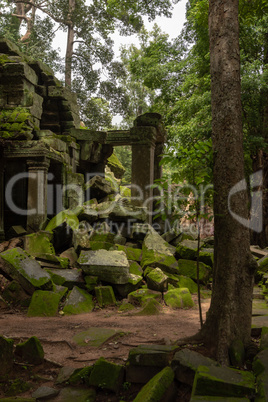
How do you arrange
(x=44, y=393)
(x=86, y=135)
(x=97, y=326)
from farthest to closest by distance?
(x=86, y=135) < (x=97, y=326) < (x=44, y=393)

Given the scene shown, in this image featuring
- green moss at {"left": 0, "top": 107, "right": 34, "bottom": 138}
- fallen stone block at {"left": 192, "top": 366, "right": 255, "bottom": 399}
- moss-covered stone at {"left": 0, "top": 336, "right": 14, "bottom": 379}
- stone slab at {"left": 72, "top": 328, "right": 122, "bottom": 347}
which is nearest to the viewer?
fallen stone block at {"left": 192, "top": 366, "right": 255, "bottom": 399}

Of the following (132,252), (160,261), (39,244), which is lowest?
(160,261)

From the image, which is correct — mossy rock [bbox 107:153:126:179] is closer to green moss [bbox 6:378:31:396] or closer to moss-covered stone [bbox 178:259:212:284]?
moss-covered stone [bbox 178:259:212:284]

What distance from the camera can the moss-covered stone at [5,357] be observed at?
354 centimetres

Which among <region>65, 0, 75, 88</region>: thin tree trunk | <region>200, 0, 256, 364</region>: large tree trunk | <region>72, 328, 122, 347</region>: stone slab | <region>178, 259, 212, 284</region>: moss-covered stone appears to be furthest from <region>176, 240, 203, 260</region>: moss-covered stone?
<region>65, 0, 75, 88</region>: thin tree trunk

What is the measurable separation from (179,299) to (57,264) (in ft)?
9.32

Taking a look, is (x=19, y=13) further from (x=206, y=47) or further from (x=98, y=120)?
(x=206, y=47)

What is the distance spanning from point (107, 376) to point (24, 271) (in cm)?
362

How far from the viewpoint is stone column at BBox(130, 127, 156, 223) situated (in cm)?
1117

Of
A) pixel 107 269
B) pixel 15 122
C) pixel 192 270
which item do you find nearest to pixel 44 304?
pixel 107 269

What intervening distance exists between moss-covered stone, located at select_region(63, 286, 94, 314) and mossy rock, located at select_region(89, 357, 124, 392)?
9.49ft

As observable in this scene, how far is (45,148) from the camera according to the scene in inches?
366

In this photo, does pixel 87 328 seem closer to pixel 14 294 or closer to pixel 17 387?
pixel 17 387

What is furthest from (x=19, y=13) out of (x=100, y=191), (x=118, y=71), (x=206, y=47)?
(x=100, y=191)
